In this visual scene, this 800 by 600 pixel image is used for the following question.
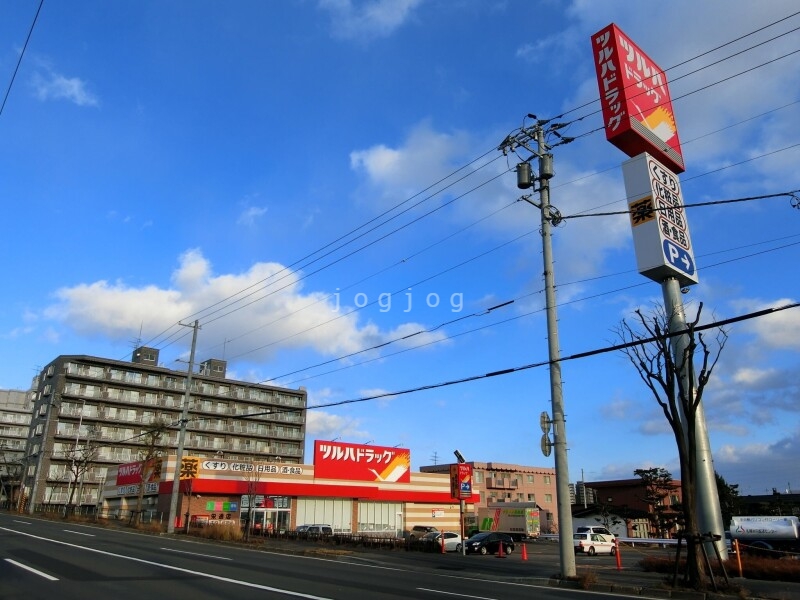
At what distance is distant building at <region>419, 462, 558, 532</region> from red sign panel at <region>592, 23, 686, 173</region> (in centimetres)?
5732

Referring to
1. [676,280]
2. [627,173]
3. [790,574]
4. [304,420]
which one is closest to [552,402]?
[790,574]

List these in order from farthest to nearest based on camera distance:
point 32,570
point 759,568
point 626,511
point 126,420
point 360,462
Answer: point 126,420 → point 626,511 → point 360,462 → point 759,568 → point 32,570

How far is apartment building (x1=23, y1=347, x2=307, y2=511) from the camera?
78.3 metres

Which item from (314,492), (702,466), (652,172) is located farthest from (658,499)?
(652,172)

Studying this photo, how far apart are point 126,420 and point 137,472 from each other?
1336 inches

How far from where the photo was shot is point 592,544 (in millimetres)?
37844

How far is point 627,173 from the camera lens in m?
26.8

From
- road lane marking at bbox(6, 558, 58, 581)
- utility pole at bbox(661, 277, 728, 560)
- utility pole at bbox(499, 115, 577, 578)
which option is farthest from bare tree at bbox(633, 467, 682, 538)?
road lane marking at bbox(6, 558, 58, 581)

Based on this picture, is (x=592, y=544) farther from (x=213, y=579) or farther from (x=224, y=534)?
(x=213, y=579)

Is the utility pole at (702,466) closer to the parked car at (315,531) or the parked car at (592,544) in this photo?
the parked car at (592,544)

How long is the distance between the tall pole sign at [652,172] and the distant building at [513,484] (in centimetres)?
5676

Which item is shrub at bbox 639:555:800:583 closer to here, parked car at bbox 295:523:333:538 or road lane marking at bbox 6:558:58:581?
road lane marking at bbox 6:558:58:581

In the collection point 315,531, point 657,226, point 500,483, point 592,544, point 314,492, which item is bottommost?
point 592,544

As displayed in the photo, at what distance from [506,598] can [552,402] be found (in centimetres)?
743
